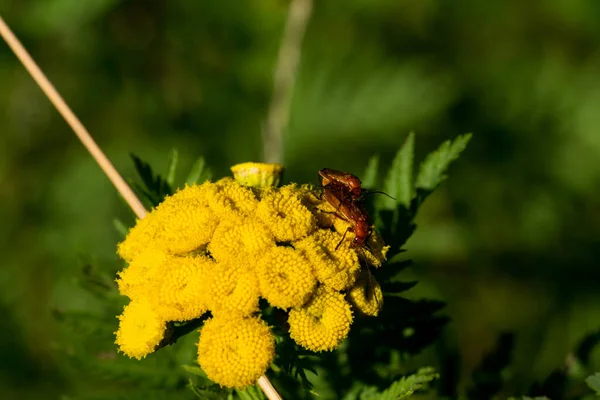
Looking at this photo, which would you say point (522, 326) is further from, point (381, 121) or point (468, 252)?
point (381, 121)

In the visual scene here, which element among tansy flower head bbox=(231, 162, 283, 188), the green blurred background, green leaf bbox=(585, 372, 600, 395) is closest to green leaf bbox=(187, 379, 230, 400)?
tansy flower head bbox=(231, 162, 283, 188)

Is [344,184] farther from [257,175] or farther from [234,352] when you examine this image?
[234,352]

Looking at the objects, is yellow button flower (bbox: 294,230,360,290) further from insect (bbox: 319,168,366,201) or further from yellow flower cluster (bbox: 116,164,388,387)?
insect (bbox: 319,168,366,201)

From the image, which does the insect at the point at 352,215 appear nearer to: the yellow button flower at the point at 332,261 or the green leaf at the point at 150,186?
the yellow button flower at the point at 332,261

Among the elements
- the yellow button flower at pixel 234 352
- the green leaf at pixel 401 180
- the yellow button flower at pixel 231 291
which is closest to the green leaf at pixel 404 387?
the yellow button flower at pixel 234 352

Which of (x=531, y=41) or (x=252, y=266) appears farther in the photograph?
(x=531, y=41)

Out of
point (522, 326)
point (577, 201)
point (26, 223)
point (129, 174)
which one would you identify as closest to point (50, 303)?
point (26, 223)

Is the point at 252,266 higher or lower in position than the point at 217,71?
lower
